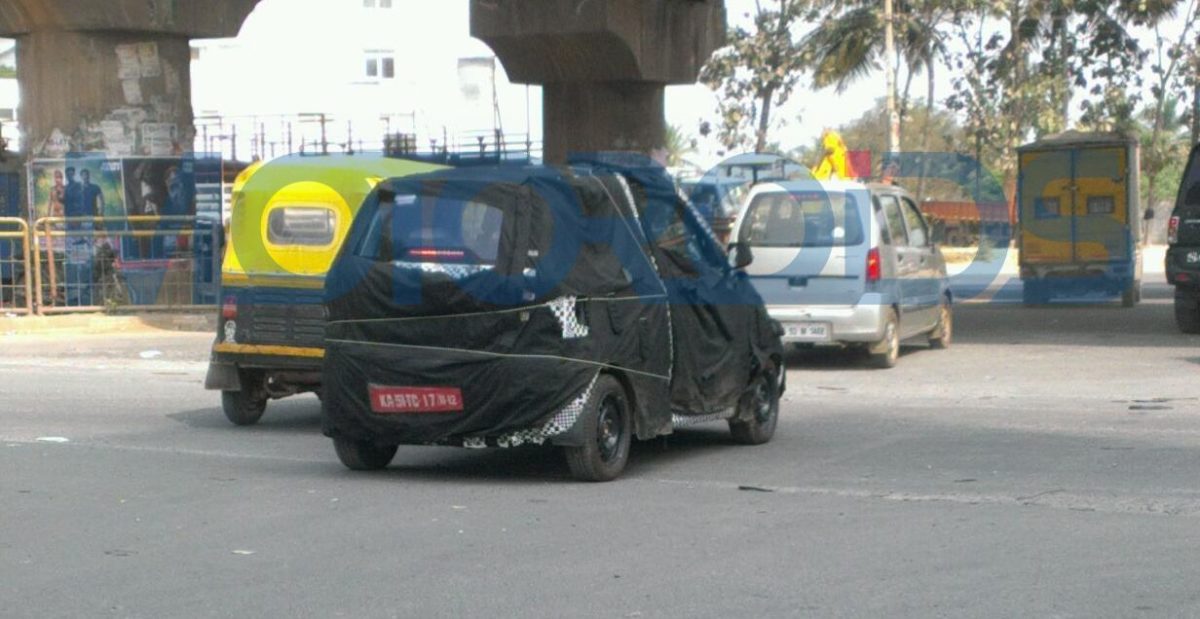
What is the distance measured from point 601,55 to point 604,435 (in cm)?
1593

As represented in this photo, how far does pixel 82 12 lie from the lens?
21.4 metres

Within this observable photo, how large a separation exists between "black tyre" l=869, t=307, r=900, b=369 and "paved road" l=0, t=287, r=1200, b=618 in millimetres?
2374

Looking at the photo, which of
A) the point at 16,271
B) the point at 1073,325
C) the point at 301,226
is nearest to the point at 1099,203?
the point at 1073,325

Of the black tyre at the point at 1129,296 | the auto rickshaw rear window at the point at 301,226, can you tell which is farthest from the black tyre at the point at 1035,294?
the auto rickshaw rear window at the point at 301,226

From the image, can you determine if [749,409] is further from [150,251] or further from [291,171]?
[150,251]

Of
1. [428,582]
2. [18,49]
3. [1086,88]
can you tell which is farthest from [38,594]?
[1086,88]

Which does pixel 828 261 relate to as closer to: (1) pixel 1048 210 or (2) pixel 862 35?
(1) pixel 1048 210

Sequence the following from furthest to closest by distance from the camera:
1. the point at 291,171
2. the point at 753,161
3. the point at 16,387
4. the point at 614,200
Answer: the point at 753,161 → the point at 16,387 → the point at 291,171 → the point at 614,200

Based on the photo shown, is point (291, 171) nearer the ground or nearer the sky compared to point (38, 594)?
nearer the sky

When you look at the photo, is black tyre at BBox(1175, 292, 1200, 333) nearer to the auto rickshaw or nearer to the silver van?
the silver van

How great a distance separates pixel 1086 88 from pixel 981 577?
39270mm

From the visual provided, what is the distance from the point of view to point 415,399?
9039mm

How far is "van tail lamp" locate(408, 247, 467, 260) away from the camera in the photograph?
909 centimetres

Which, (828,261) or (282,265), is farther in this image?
(828,261)
